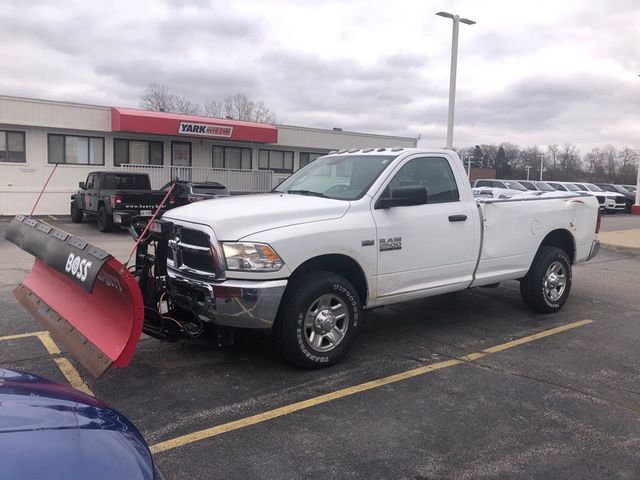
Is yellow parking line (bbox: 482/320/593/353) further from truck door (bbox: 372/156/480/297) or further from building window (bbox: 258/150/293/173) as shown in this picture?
building window (bbox: 258/150/293/173)

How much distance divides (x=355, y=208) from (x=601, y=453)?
8.84 feet

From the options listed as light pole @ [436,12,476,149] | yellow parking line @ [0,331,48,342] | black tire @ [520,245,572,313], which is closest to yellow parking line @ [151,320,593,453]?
black tire @ [520,245,572,313]

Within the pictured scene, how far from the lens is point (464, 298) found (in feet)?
26.3

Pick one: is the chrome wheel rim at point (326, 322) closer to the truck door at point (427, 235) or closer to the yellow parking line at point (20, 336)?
the truck door at point (427, 235)

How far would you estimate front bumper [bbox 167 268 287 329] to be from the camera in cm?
A: 435

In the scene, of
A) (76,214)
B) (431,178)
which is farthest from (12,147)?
(431,178)

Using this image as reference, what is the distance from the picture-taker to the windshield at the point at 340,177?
5.40 meters

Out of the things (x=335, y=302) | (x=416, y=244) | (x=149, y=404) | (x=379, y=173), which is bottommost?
(x=149, y=404)

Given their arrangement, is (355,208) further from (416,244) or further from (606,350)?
(606,350)

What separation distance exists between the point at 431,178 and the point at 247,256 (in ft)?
7.95

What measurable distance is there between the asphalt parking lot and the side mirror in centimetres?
149

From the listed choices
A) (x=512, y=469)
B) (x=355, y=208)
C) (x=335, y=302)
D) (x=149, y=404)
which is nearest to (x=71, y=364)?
(x=149, y=404)

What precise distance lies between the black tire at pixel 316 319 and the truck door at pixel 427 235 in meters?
0.48

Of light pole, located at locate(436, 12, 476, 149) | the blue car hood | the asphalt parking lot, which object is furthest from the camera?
light pole, located at locate(436, 12, 476, 149)
